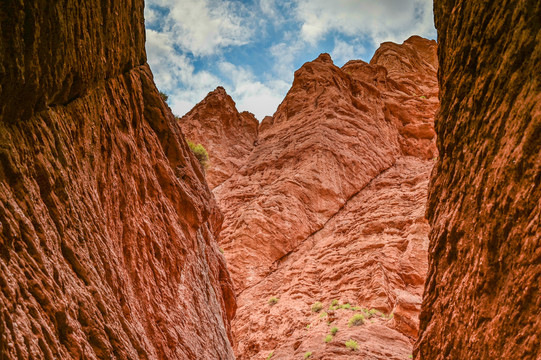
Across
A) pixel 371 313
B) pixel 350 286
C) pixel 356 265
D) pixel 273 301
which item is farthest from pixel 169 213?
pixel 356 265

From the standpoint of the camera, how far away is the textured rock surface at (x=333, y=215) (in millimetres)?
16219

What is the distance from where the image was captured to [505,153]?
Answer: 476 centimetres

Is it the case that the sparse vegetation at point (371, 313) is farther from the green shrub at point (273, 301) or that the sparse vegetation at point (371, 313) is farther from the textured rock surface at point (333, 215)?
the green shrub at point (273, 301)

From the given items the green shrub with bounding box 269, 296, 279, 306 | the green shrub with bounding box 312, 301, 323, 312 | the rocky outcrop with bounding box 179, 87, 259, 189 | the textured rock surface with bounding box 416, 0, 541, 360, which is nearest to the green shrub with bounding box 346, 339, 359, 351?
the green shrub with bounding box 312, 301, 323, 312

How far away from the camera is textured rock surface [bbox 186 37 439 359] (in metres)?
16.2

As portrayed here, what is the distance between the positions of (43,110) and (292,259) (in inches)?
704

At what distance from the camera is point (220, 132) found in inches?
1474

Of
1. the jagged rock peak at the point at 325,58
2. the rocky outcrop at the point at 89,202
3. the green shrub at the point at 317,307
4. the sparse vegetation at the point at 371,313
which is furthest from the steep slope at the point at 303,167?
the rocky outcrop at the point at 89,202

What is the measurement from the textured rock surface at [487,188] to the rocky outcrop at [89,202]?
4.83 metres

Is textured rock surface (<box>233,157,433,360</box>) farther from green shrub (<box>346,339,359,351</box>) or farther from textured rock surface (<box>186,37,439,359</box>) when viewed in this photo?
green shrub (<box>346,339,359,351</box>)

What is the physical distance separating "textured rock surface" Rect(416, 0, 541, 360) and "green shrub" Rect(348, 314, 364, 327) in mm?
8187

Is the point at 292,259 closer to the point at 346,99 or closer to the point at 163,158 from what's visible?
the point at 163,158

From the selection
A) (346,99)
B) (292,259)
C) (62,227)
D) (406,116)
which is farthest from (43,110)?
(406,116)

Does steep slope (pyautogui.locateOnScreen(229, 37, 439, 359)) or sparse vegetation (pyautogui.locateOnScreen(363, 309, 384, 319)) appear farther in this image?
sparse vegetation (pyautogui.locateOnScreen(363, 309, 384, 319))
